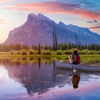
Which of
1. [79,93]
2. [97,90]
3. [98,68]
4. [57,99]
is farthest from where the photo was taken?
[98,68]

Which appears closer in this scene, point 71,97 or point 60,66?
point 71,97

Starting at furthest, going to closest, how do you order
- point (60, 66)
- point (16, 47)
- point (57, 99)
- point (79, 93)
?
point (16, 47) → point (60, 66) → point (79, 93) → point (57, 99)

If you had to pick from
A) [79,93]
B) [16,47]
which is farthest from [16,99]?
[16,47]

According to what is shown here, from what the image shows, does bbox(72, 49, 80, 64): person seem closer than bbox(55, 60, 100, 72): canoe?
No

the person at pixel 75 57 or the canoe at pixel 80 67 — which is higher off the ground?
the person at pixel 75 57

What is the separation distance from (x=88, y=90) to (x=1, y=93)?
5.35m

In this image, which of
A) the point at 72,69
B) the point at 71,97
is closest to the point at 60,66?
the point at 72,69

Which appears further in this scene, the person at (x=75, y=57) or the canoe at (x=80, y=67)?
the person at (x=75, y=57)

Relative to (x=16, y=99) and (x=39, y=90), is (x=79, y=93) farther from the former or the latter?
(x=16, y=99)

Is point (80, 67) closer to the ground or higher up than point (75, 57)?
closer to the ground

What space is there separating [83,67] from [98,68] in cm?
171

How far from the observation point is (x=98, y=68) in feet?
66.2

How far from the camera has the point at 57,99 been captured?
9109 mm

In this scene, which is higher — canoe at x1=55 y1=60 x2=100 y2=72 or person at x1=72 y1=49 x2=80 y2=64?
person at x1=72 y1=49 x2=80 y2=64
